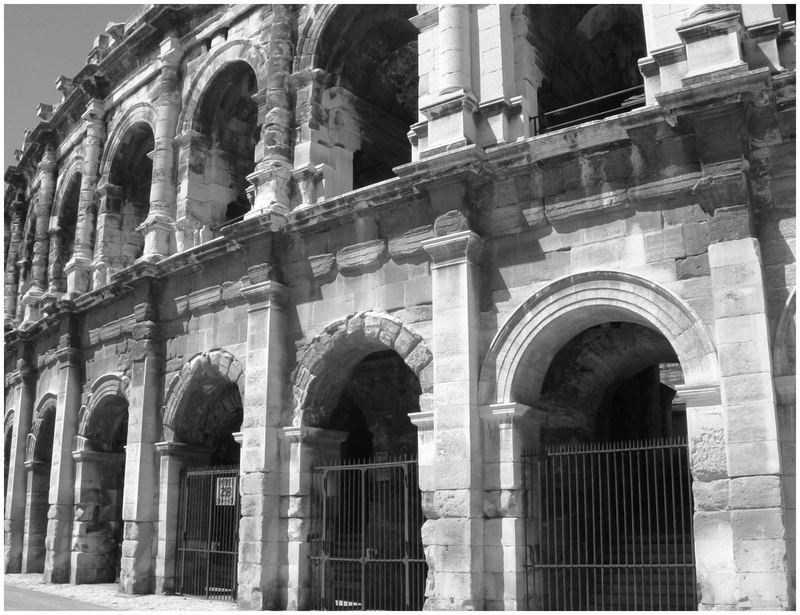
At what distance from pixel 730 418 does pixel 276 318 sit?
18.2 feet

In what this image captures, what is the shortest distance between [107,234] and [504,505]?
9652mm

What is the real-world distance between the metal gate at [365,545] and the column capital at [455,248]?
215 centimetres

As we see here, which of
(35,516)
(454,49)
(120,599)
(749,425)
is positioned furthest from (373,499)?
(35,516)

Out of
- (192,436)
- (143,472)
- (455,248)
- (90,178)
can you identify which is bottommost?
(143,472)

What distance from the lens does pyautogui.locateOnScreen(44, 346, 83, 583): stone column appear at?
14117 mm

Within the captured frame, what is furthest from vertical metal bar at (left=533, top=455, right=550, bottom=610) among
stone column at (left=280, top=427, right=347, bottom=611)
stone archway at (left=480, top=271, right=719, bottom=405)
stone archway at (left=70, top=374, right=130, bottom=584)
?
stone archway at (left=70, top=374, right=130, bottom=584)

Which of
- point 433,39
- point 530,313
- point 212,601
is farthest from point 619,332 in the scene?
point 212,601

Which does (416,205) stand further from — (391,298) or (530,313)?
(530,313)

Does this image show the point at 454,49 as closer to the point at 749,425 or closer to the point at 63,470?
the point at 749,425

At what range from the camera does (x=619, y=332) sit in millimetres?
10148

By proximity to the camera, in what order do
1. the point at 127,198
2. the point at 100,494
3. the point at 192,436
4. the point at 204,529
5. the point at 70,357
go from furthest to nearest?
the point at 127,198, the point at 70,357, the point at 100,494, the point at 192,436, the point at 204,529

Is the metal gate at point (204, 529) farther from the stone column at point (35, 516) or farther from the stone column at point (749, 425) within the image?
the stone column at point (749, 425)

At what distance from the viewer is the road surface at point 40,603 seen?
10837 mm

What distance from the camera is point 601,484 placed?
9.48 meters
